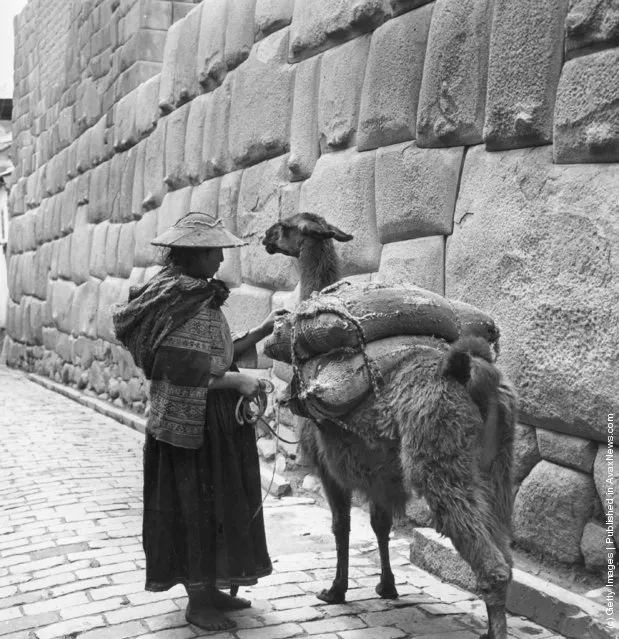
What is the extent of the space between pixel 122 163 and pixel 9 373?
6645 millimetres

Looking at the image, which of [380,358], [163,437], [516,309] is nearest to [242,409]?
[163,437]

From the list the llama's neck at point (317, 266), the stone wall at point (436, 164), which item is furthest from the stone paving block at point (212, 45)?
the llama's neck at point (317, 266)

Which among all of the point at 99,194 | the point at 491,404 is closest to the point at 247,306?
the point at 491,404

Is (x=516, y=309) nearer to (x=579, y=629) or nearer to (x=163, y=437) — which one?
(x=579, y=629)

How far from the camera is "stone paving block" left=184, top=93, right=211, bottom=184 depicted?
27.8 feet

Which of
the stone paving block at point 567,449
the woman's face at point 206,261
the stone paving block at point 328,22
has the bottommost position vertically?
the stone paving block at point 567,449

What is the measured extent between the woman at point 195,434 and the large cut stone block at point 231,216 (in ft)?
12.4

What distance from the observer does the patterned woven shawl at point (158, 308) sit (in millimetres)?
3768

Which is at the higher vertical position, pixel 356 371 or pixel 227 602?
pixel 356 371

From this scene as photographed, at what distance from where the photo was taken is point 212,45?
27.0 feet

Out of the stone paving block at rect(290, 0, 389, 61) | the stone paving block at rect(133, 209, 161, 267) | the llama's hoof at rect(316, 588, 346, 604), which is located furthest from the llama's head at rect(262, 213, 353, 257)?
the stone paving block at rect(133, 209, 161, 267)

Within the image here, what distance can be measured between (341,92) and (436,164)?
1309 millimetres

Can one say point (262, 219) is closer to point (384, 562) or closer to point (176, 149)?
point (176, 149)

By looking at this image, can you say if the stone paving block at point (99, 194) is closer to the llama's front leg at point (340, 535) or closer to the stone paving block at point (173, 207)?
the stone paving block at point (173, 207)
